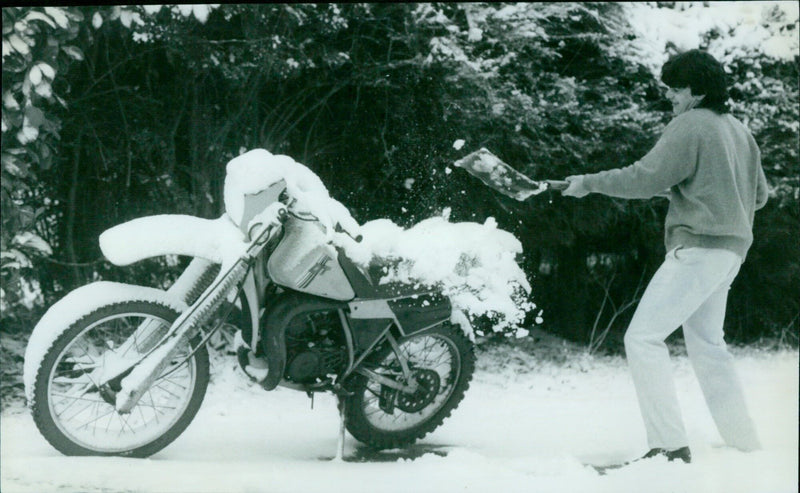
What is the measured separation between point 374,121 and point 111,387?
136 cm

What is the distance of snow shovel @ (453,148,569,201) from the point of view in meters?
2.92

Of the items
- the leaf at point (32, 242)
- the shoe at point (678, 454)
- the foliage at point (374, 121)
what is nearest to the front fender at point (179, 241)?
the foliage at point (374, 121)

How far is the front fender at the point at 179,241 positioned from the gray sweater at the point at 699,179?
1220mm

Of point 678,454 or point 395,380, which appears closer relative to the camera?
point 678,454

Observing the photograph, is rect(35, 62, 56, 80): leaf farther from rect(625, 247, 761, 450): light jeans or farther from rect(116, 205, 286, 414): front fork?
rect(625, 247, 761, 450): light jeans

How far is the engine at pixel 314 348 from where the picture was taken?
259 cm

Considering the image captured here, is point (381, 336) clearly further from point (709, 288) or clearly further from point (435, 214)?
point (709, 288)

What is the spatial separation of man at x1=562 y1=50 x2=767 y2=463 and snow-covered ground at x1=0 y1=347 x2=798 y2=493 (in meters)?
0.17

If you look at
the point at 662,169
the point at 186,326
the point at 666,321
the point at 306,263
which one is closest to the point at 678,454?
the point at 666,321

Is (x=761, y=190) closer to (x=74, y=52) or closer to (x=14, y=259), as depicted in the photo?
(x=74, y=52)

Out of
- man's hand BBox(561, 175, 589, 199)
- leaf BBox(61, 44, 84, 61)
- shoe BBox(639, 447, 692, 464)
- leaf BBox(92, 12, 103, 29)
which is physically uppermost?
leaf BBox(92, 12, 103, 29)

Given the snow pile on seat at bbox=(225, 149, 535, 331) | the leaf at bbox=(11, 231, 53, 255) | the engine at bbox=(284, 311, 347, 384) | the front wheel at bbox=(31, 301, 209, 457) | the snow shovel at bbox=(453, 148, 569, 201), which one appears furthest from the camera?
the leaf at bbox=(11, 231, 53, 255)

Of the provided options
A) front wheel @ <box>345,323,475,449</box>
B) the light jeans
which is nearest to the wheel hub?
front wheel @ <box>345,323,475,449</box>

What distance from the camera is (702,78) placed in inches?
104
